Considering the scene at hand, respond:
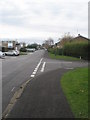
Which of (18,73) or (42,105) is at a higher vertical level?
(42,105)

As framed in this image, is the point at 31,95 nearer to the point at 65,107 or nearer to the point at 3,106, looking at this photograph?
the point at 3,106

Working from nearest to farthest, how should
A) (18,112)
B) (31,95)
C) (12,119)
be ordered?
(12,119) → (18,112) → (31,95)

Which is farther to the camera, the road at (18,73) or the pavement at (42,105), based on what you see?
the road at (18,73)

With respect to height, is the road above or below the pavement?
below

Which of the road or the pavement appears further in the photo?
the road

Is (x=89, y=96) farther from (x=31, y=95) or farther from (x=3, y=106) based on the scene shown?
(x=3, y=106)

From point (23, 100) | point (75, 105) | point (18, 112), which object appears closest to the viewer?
point (18, 112)

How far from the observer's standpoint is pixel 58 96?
955cm

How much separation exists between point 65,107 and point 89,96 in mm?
1681

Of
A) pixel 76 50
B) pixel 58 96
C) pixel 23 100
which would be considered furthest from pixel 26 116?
pixel 76 50

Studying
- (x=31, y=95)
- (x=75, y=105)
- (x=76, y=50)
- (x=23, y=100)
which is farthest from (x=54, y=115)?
(x=76, y=50)

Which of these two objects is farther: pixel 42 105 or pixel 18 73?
pixel 18 73

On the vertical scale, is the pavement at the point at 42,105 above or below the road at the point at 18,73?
above

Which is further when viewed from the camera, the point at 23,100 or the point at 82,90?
the point at 82,90
